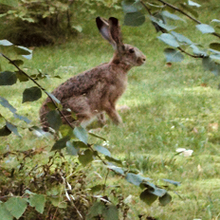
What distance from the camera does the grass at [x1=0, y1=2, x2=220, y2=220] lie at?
3.57m

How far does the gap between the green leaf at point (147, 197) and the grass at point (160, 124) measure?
0.35 meters

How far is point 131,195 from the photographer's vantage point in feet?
11.4

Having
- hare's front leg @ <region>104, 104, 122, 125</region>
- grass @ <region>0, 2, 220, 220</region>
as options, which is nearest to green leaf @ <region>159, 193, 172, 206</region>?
grass @ <region>0, 2, 220, 220</region>

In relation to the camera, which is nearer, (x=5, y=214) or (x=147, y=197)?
(x=5, y=214)

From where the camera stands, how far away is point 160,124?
17.7 ft

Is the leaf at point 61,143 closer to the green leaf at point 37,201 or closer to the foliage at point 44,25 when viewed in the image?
the green leaf at point 37,201

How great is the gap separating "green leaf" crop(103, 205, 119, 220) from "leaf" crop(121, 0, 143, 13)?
3.28 ft

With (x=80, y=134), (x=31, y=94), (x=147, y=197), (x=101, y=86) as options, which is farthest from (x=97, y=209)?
(x=101, y=86)

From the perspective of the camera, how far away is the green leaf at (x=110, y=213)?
7.09 feet

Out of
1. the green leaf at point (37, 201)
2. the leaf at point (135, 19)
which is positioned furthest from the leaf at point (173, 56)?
the green leaf at point (37, 201)

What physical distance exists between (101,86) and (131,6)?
12.4 ft

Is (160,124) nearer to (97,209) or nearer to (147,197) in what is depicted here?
(97,209)

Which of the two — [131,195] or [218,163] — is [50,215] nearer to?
[131,195]

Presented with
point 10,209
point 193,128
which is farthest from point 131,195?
point 193,128
